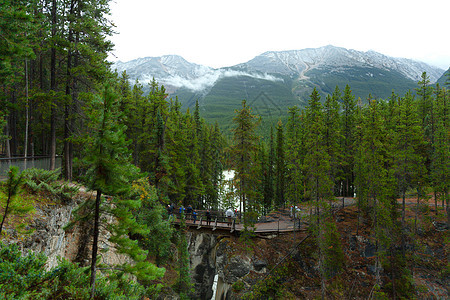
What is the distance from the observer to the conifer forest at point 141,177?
5598 mm

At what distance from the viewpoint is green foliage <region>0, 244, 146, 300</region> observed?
13.7 ft

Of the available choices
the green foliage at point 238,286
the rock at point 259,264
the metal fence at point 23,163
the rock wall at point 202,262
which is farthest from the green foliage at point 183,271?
the metal fence at point 23,163

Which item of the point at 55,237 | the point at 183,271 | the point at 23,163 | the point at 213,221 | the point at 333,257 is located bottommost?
the point at 183,271

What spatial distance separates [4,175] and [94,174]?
854 cm

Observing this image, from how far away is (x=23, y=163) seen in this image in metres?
11.8

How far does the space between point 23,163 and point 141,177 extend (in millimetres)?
10490

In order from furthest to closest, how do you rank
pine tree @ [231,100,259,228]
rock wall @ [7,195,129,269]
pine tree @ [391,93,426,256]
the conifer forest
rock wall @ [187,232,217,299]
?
rock wall @ [187,232,217,299] < pine tree @ [391,93,426,256] < pine tree @ [231,100,259,228] < rock wall @ [7,195,129,269] < the conifer forest

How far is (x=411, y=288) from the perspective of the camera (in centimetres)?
1959

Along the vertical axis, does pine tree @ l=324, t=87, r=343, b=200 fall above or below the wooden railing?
above

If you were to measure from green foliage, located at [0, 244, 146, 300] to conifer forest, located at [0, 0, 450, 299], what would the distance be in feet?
0.10

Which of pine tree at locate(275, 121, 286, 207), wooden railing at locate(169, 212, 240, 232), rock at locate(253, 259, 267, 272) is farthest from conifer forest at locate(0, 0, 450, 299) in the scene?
pine tree at locate(275, 121, 286, 207)

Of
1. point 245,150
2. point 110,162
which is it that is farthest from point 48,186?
point 245,150

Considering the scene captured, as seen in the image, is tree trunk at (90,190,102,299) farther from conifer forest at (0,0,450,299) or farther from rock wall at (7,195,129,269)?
rock wall at (7,195,129,269)

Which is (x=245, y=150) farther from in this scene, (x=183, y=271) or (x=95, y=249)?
(x=95, y=249)
